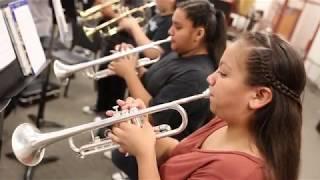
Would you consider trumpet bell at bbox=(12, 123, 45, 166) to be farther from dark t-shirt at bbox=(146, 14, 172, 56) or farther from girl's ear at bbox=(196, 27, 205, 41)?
dark t-shirt at bbox=(146, 14, 172, 56)

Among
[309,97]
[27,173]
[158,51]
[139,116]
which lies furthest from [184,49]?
[309,97]

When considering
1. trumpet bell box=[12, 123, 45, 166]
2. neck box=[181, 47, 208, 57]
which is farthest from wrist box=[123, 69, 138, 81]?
trumpet bell box=[12, 123, 45, 166]

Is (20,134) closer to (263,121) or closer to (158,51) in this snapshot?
(263,121)

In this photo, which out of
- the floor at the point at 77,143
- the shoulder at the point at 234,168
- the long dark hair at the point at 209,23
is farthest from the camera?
the floor at the point at 77,143

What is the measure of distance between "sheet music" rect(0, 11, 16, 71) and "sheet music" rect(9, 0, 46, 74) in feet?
0.36

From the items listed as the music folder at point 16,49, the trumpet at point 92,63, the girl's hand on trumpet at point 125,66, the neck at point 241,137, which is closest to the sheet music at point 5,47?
the music folder at point 16,49

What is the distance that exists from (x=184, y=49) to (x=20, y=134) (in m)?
0.81

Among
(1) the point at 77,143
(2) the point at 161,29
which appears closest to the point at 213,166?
(2) the point at 161,29

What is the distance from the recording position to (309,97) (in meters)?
3.72

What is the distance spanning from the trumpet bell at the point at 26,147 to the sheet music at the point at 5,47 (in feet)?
1.48

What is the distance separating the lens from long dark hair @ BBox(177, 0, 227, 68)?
171 cm

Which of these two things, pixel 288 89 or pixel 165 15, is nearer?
pixel 288 89

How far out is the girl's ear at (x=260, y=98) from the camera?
2.97ft

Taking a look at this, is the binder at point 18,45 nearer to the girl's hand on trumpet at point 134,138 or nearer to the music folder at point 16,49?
the music folder at point 16,49
